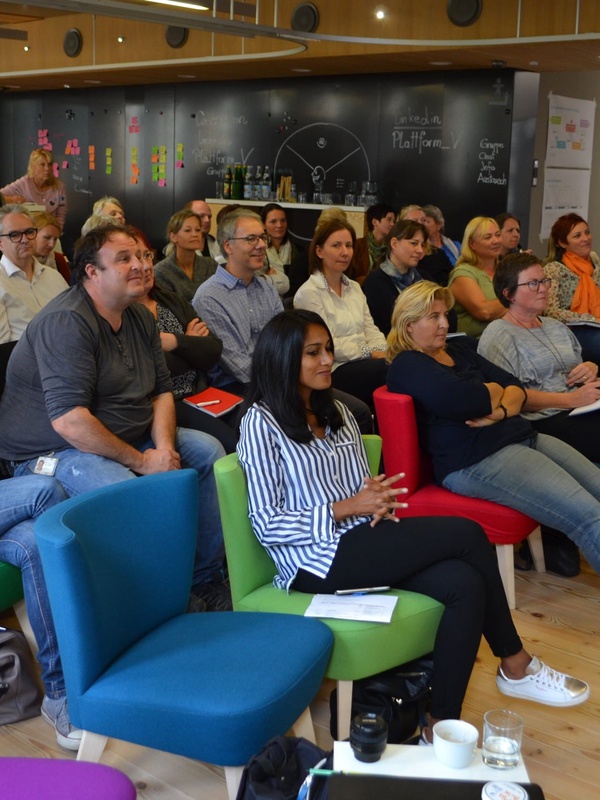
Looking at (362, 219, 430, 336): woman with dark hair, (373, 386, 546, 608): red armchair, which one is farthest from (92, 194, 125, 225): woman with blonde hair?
(373, 386, 546, 608): red armchair

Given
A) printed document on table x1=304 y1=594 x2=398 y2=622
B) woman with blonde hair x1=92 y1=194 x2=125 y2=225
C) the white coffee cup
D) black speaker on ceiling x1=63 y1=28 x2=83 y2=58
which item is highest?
black speaker on ceiling x1=63 y1=28 x2=83 y2=58

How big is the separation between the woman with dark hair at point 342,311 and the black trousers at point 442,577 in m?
2.10

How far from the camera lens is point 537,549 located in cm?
401

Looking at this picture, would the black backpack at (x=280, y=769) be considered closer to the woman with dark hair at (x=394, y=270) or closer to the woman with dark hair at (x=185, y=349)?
the woman with dark hair at (x=185, y=349)

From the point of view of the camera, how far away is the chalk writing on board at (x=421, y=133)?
8.67 meters

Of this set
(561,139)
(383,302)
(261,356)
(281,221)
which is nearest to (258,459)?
(261,356)

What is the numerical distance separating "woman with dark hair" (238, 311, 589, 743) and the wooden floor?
0.10m

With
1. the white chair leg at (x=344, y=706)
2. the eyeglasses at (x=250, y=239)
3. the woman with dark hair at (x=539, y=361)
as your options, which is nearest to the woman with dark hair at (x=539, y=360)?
the woman with dark hair at (x=539, y=361)

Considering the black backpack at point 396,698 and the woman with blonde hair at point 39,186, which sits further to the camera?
the woman with blonde hair at point 39,186

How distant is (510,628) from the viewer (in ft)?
9.37

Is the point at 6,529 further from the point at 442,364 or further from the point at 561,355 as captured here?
the point at 561,355

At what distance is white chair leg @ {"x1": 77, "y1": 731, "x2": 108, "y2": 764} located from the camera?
7.46 ft

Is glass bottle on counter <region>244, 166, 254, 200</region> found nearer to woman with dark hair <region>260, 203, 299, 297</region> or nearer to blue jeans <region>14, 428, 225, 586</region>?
woman with dark hair <region>260, 203, 299, 297</region>

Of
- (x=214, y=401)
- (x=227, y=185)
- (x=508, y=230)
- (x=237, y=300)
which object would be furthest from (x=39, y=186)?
(x=214, y=401)
